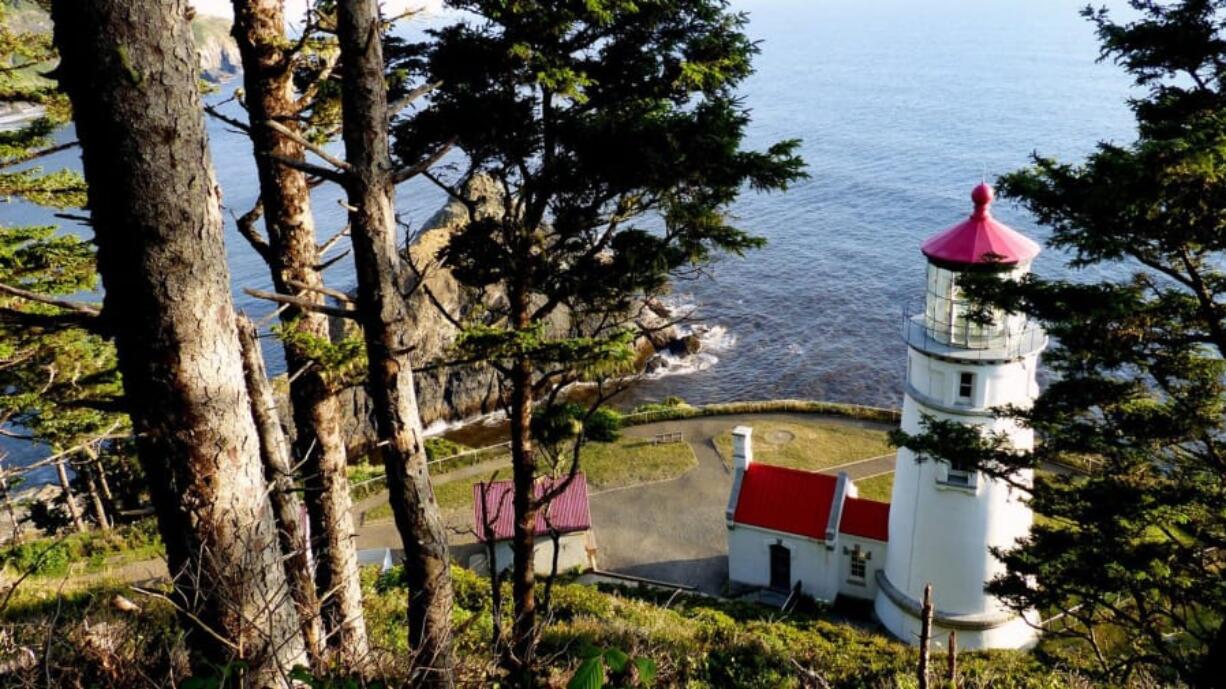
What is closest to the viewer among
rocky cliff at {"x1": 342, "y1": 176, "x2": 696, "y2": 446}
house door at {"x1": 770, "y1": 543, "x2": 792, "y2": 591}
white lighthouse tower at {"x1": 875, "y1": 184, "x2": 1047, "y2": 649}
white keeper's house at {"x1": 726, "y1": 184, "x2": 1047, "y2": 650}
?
white lighthouse tower at {"x1": 875, "y1": 184, "x2": 1047, "y2": 649}

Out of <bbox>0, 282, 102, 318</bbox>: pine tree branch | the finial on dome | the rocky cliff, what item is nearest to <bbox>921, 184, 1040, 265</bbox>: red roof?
the finial on dome

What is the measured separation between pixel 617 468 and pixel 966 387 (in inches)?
504

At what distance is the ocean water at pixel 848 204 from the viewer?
32062 millimetres

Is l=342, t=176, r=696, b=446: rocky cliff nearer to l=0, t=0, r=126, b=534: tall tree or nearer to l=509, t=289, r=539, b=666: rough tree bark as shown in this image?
l=0, t=0, r=126, b=534: tall tree

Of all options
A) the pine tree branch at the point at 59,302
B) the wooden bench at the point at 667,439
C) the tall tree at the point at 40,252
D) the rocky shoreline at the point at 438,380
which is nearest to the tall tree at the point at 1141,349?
the pine tree branch at the point at 59,302

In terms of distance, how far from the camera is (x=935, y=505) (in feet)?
44.8

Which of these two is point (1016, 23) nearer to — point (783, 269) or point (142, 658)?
point (783, 269)

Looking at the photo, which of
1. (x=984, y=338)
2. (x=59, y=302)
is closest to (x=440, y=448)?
(x=984, y=338)

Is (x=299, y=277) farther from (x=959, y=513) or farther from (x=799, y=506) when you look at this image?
(x=799, y=506)

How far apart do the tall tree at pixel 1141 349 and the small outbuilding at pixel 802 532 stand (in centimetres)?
526

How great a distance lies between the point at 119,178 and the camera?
293 cm

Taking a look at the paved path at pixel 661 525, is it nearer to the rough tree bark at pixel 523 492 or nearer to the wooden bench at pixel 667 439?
the wooden bench at pixel 667 439

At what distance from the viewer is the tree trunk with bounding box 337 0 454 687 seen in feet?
15.2

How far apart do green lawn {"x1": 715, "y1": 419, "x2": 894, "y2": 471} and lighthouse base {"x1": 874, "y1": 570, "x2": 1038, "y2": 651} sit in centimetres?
852
